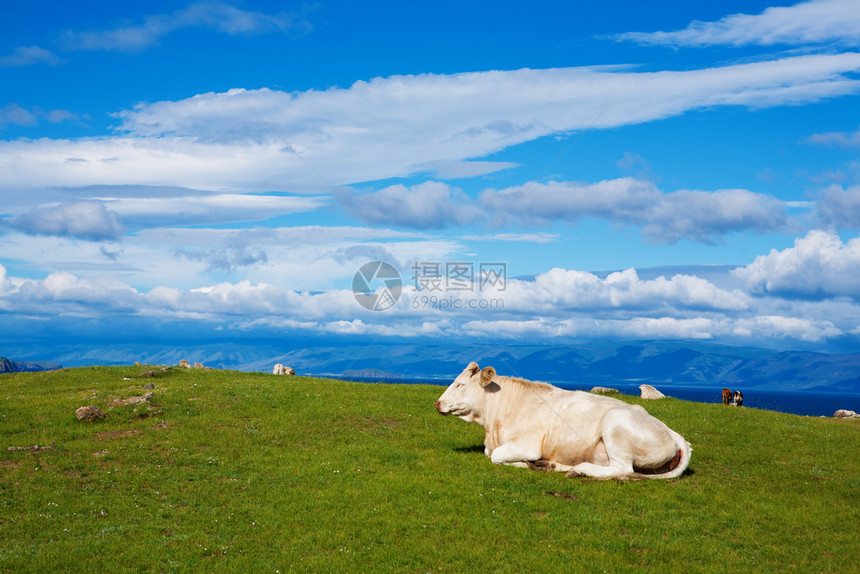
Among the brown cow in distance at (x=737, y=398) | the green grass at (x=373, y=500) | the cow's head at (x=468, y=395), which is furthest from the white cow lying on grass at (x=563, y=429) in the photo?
the brown cow in distance at (x=737, y=398)

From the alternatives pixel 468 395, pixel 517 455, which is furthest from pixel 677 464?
pixel 468 395

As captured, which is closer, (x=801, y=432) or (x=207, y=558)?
(x=207, y=558)

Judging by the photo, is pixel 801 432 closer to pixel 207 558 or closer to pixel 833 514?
pixel 833 514

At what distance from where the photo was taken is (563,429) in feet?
53.7

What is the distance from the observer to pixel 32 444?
18.3 metres

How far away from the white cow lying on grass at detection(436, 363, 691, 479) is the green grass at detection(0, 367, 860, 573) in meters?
0.61

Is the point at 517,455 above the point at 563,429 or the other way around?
the other way around

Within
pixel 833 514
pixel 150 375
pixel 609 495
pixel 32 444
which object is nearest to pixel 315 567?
pixel 609 495

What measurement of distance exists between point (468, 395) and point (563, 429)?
10.5 ft

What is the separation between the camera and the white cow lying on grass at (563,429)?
15336mm

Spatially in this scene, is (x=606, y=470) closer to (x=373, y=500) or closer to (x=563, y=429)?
(x=563, y=429)

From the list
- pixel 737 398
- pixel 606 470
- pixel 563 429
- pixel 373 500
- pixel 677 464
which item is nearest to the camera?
pixel 373 500

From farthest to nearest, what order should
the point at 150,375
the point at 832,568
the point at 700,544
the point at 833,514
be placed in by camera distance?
the point at 150,375, the point at 833,514, the point at 700,544, the point at 832,568

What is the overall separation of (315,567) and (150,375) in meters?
24.1
